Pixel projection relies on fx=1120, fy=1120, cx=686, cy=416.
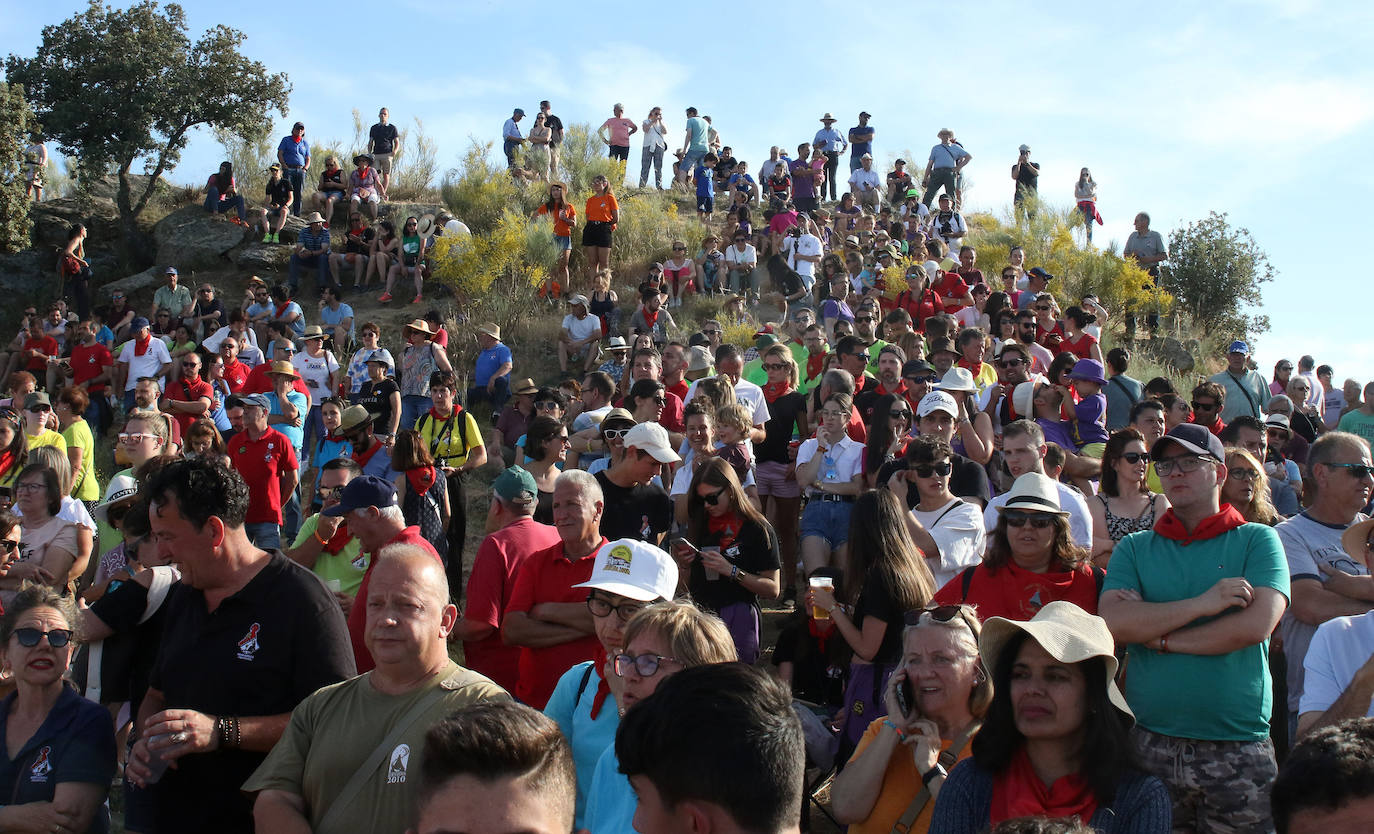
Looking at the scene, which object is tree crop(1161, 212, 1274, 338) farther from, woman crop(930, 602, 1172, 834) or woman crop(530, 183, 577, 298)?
woman crop(930, 602, 1172, 834)

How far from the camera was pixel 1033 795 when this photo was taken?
9.93 feet

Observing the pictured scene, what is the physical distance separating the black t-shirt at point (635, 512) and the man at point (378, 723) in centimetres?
289

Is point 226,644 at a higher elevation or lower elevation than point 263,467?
higher

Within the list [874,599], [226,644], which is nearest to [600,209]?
[874,599]

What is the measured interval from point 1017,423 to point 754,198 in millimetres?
19424

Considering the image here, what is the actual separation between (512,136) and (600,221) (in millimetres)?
7798

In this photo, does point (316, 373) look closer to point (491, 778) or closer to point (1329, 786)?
point (491, 778)

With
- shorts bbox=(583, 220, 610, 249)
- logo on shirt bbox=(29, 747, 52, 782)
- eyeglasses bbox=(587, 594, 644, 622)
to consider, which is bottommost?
logo on shirt bbox=(29, 747, 52, 782)

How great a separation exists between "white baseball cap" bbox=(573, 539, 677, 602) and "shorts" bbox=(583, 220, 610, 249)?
13885 millimetres

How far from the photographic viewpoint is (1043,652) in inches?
123

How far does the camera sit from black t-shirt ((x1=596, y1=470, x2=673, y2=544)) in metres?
6.26

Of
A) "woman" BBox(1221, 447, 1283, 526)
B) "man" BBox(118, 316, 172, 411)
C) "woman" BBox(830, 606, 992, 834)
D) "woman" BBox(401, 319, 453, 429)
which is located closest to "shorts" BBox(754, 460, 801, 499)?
"woman" BBox(1221, 447, 1283, 526)

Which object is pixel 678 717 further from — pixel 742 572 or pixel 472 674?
pixel 742 572

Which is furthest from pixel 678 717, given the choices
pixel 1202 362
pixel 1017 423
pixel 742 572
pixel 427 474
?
pixel 1202 362
